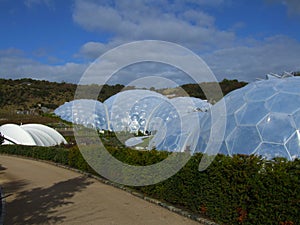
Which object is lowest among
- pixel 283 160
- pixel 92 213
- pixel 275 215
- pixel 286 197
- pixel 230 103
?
pixel 92 213

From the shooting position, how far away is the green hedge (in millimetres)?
6074

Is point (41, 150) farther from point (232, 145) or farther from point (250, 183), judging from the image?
point (250, 183)

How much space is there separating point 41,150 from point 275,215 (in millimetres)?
19940

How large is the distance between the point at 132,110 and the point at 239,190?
3679 cm

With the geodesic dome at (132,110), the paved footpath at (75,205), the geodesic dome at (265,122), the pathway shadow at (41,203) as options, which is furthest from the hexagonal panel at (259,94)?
the geodesic dome at (132,110)

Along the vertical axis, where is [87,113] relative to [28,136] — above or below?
above

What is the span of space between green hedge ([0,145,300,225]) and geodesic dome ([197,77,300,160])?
1.59m

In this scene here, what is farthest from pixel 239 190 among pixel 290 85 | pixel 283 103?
pixel 290 85

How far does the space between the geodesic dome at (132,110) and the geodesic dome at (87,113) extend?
136 centimetres

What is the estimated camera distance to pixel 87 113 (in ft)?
172

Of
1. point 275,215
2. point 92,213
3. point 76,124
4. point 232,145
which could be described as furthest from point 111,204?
point 76,124

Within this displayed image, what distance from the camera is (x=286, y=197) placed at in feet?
19.8

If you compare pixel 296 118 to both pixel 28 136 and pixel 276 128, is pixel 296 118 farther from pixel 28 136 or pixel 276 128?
pixel 28 136

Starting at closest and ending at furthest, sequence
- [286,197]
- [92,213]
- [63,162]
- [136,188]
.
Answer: [286,197] → [92,213] → [136,188] → [63,162]
